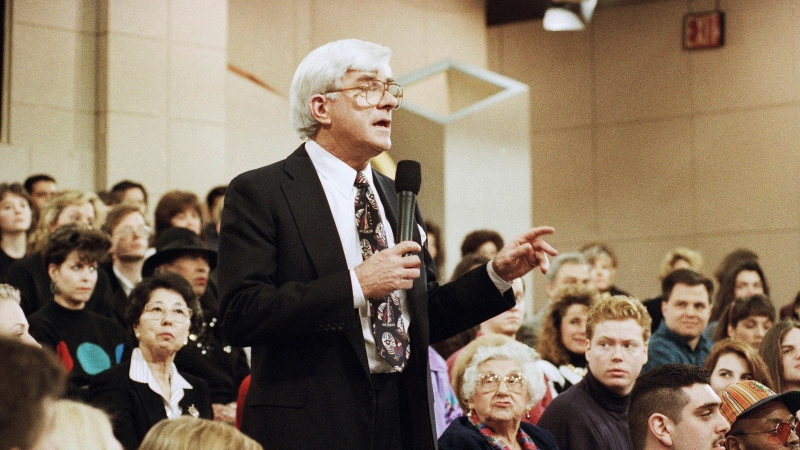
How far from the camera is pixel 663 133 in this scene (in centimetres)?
1003

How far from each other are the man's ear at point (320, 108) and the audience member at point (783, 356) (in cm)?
268

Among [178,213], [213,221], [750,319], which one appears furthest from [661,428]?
[213,221]

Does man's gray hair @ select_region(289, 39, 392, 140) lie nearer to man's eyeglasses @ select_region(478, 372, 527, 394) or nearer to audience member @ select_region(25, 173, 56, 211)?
man's eyeglasses @ select_region(478, 372, 527, 394)

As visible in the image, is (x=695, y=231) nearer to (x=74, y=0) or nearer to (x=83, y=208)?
(x=74, y=0)

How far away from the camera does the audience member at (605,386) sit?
12.4ft

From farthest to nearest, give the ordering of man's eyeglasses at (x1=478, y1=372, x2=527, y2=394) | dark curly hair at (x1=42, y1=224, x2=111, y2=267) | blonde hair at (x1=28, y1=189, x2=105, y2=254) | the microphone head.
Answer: blonde hair at (x1=28, y1=189, x2=105, y2=254)
dark curly hair at (x1=42, y1=224, x2=111, y2=267)
man's eyeglasses at (x1=478, y1=372, x2=527, y2=394)
the microphone head

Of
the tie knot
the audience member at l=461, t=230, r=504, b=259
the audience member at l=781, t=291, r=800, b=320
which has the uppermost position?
the audience member at l=461, t=230, r=504, b=259

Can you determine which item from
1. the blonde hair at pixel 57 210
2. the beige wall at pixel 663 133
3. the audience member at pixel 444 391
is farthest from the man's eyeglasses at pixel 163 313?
the beige wall at pixel 663 133

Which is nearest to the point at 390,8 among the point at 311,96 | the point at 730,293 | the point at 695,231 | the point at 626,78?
the point at 626,78

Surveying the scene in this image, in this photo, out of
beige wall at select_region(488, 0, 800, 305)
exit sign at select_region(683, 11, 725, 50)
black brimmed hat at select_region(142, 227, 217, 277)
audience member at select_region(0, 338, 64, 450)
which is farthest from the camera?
exit sign at select_region(683, 11, 725, 50)

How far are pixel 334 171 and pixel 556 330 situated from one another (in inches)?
112

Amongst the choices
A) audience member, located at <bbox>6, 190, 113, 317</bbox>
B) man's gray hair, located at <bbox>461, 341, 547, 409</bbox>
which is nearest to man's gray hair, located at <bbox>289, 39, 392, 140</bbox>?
man's gray hair, located at <bbox>461, 341, 547, 409</bbox>

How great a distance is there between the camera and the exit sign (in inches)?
383

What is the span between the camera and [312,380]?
213 cm
